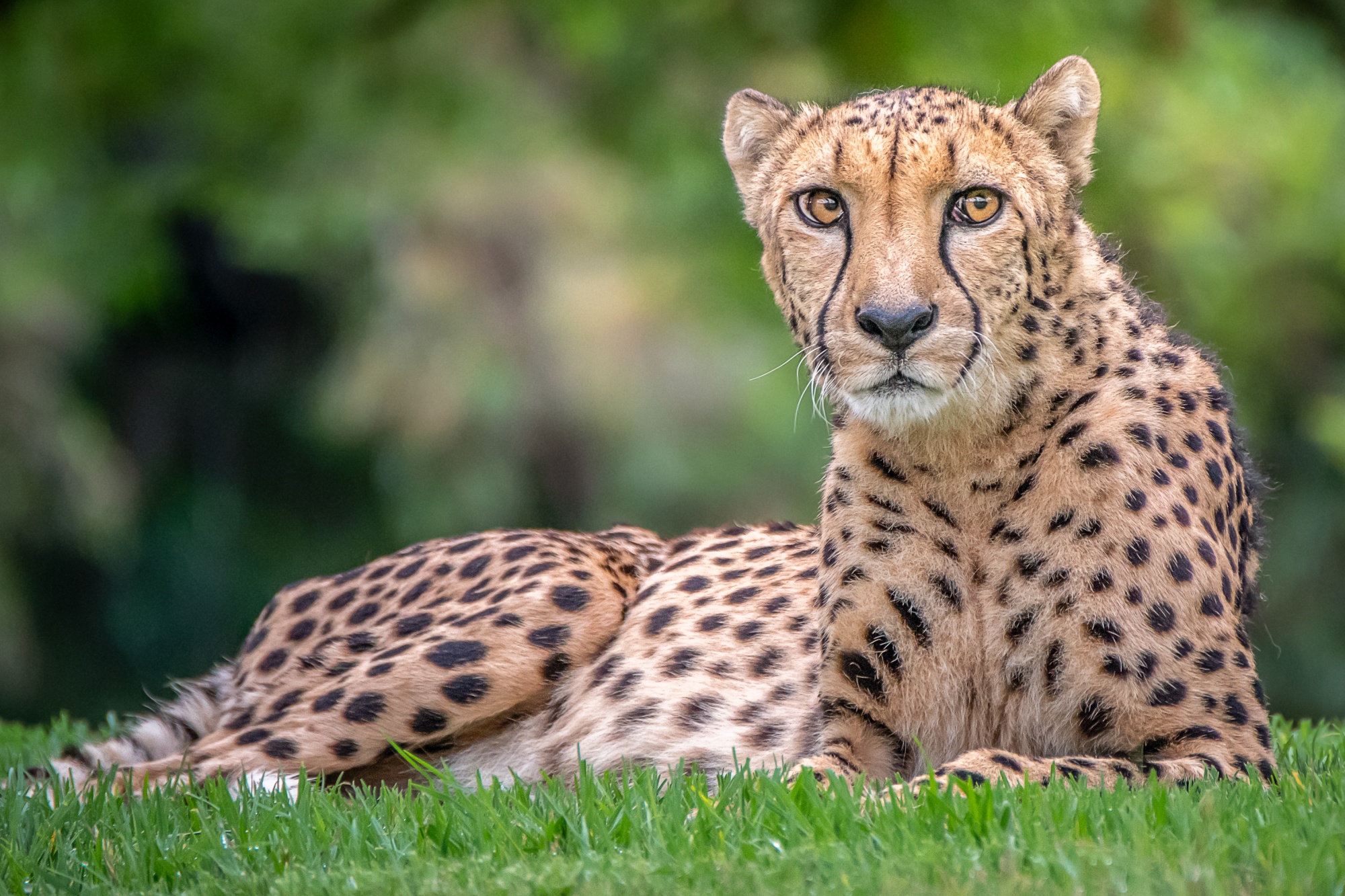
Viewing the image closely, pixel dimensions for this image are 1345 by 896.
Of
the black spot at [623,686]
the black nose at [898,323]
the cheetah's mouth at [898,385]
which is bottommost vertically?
the black spot at [623,686]

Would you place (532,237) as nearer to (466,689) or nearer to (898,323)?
(466,689)

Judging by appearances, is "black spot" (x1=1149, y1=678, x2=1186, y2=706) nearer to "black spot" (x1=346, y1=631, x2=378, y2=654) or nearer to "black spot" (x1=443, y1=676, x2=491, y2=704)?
"black spot" (x1=443, y1=676, x2=491, y2=704)

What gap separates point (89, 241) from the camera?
10031 millimetres

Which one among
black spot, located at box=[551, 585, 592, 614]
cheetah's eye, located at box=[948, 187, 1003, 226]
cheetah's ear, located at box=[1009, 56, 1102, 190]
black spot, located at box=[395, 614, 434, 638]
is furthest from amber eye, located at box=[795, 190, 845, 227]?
black spot, located at box=[395, 614, 434, 638]

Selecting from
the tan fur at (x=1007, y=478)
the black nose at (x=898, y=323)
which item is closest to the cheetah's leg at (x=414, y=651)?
the tan fur at (x=1007, y=478)

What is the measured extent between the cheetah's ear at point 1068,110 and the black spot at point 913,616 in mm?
1066

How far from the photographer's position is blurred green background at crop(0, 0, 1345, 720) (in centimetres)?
967

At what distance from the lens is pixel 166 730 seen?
4.61m

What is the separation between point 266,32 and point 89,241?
5.67 ft

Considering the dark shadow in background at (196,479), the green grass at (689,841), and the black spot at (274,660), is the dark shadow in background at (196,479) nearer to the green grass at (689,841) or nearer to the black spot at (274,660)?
the black spot at (274,660)

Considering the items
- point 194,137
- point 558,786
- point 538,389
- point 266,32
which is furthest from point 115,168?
point 558,786

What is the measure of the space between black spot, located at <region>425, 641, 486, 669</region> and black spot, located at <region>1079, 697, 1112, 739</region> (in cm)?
157

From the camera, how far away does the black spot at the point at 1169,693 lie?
333 cm

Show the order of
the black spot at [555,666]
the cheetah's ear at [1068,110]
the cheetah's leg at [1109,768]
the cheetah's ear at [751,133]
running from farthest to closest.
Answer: the black spot at [555,666]
the cheetah's ear at [751,133]
the cheetah's ear at [1068,110]
the cheetah's leg at [1109,768]
